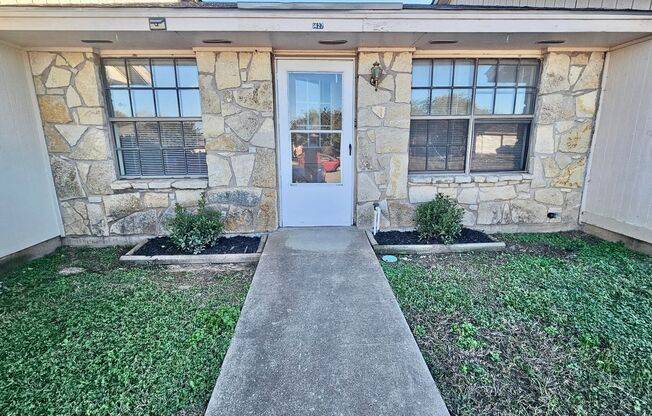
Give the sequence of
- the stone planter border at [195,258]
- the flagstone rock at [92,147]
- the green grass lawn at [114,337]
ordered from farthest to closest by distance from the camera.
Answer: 1. the flagstone rock at [92,147]
2. the stone planter border at [195,258]
3. the green grass lawn at [114,337]

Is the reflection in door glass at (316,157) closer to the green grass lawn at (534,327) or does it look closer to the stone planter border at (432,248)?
the stone planter border at (432,248)

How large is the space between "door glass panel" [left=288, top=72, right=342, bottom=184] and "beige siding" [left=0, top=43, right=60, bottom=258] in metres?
2.89

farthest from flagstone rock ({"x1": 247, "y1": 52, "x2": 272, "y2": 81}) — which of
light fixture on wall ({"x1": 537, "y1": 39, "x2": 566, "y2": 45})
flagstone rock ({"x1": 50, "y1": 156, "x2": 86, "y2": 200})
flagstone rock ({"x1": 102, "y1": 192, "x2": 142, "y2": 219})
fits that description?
light fixture on wall ({"x1": 537, "y1": 39, "x2": 566, "y2": 45})

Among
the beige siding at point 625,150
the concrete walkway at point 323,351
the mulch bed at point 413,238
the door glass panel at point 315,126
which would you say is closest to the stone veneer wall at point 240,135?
the door glass panel at point 315,126

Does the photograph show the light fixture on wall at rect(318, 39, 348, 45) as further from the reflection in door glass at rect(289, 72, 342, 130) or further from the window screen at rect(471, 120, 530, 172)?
the window screen at rect(471, 120, 530, 172)

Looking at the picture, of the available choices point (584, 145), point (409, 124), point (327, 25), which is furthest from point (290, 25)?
point (584, 145)

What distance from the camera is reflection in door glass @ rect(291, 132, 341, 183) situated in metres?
4.03

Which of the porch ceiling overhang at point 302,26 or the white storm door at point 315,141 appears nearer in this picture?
the porch ceiling overhang at point 302,26

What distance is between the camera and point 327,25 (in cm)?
310

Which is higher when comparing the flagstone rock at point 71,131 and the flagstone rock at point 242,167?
the flagstone rock at point 71,131

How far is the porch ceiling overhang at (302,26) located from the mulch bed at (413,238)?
2250 millimetres

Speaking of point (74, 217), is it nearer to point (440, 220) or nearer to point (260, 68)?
point (260, 68)

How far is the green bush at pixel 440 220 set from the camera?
3.81 metres

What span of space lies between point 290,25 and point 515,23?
2.25 m
